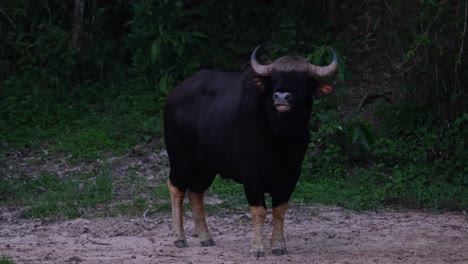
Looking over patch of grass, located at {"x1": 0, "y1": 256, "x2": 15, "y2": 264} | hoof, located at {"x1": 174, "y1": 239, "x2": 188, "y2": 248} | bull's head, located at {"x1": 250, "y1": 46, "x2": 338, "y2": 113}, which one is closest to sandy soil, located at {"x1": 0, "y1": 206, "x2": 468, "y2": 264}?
hoof, located at {"x1": 174, "y1": 239, "x2": 188, "y2": 248}

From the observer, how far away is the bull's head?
930 cm

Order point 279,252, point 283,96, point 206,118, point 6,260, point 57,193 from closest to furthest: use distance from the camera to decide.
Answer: point 6,260
point 283,96
point 279,252
point 206,118
point 57,193

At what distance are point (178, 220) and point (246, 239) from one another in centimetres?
71

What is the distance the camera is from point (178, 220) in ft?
34.2

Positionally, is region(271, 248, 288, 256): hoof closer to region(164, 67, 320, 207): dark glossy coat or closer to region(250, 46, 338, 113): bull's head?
region(164, 67, 320, 207): dark glossy coat

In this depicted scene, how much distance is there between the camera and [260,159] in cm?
966

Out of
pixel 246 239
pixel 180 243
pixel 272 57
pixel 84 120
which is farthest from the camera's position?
pixel 84 120

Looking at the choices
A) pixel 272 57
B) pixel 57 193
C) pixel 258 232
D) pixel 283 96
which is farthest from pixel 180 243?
pixel 272 57

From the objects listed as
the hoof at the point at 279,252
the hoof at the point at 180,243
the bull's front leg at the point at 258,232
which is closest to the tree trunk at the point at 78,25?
the hoof at the point at 180,243

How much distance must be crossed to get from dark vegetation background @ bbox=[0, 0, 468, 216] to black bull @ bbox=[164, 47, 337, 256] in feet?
5.91

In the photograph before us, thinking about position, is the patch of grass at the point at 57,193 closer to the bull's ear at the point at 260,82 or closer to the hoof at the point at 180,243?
the hoof at the point at 180,243

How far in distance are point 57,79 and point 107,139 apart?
176 cm

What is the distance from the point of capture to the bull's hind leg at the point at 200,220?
10.4 metres

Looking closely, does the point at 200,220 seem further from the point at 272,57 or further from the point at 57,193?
the point at 272,57
